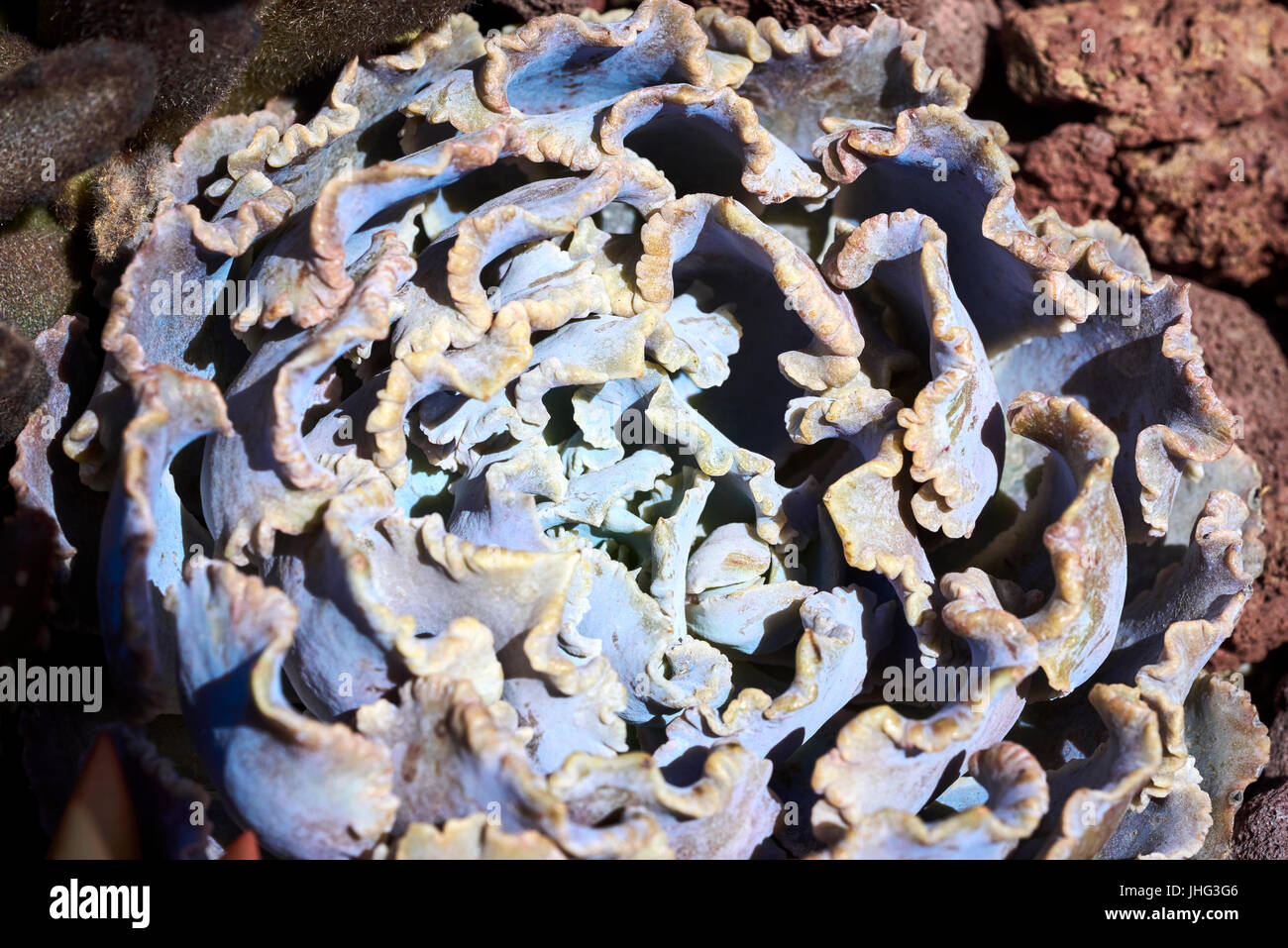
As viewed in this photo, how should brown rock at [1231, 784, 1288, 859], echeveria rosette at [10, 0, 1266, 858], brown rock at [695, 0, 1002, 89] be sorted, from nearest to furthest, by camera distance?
1. echeveria rosette at [10, 0, 1266, 858]
2. brown rock at [1231, 784, 1288, 859]
3. brown rock at [695, 0, 1002, 89]

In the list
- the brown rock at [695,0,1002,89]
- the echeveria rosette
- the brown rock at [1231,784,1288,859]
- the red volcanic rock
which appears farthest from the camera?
the red volcanic rock

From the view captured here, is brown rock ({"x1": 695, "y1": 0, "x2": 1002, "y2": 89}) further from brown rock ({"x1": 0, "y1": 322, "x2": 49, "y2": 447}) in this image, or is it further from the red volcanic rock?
brown rock ({"x1": 0, "y1": 322, "x2": 49, "y2": 447})

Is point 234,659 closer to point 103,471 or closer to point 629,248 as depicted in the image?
point 103,471

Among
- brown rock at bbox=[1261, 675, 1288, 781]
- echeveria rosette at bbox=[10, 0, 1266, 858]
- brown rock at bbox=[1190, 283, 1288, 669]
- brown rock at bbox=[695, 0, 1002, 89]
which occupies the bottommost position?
brown rock at bbox=[1261, 675, 1288, 781]

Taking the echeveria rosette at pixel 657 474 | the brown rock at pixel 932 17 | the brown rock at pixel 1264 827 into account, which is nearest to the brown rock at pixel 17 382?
the echeveria rosette at pixel 657 474

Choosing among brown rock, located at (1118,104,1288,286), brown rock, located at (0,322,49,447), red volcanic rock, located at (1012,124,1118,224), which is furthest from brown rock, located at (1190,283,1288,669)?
brown rock, located at (0,322,49,447)

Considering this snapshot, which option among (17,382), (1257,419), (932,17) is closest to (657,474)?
(17,382)
